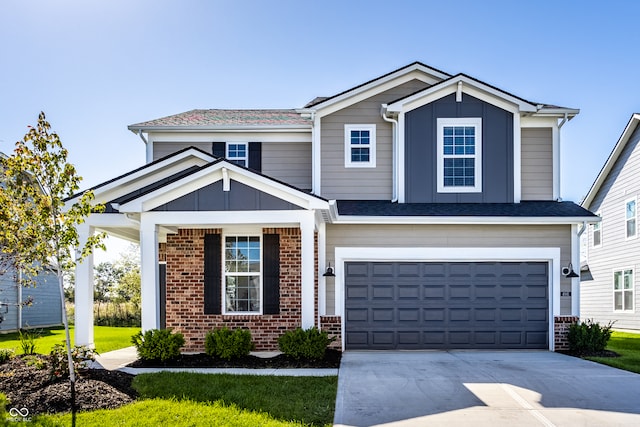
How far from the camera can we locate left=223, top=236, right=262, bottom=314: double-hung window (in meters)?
12.9

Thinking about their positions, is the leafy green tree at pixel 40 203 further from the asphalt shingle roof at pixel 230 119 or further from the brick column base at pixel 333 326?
the asphalt shingle roof at pixel 230 119

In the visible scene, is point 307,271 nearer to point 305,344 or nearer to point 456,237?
point 305,344

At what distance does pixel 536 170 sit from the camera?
14.1 meters

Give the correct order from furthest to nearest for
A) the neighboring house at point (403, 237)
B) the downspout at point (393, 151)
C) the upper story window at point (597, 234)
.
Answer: the upper story window at point (597, 234), the downspout at point (393, 151), the neighboring house at point (403, 237)

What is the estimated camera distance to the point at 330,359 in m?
11.2

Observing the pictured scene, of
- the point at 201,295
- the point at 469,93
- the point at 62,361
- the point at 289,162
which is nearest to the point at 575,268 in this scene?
the point at 469,93

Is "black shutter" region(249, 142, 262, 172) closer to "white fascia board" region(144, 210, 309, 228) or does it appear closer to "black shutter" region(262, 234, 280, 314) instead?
"black shutter" region(262, 234, 280, 314)

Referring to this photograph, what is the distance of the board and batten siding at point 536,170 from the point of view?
14109mm

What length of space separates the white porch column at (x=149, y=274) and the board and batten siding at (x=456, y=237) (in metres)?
3.89

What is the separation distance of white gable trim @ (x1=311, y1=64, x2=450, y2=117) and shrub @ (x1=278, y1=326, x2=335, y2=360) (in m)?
5.66

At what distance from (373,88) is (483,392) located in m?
8.28

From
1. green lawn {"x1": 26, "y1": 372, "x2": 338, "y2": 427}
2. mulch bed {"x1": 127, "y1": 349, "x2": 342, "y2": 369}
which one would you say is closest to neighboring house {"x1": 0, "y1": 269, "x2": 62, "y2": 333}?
mulch bed {"x1": 127, "y1": 349, "x2": 342, "y2": 369}

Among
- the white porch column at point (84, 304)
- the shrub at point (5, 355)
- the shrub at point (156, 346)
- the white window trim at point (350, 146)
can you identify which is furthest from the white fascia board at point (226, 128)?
the shrub at point (5, 355)

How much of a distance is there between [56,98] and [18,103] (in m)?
2.28
